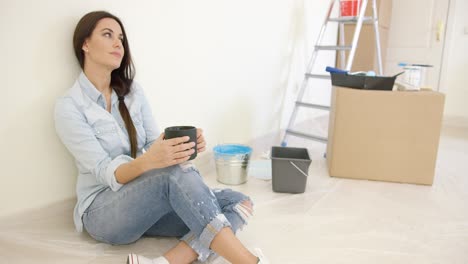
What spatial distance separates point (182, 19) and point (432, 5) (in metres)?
3.24

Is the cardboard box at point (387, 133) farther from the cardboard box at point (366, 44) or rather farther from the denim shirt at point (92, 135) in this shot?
the cardboard box at point (366, 44)

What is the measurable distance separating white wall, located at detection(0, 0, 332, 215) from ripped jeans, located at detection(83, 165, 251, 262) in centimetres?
28

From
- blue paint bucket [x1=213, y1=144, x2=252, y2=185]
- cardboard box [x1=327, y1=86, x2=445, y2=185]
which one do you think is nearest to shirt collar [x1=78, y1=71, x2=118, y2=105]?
blue paint bucket [x1=213, y1=144, x2=252, y2=185]

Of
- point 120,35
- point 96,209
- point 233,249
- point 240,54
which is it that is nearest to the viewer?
point 233,249

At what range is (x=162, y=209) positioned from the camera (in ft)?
3.91

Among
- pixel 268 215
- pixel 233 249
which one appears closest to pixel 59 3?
pixel 233 249

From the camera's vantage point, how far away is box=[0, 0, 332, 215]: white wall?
1.21 m

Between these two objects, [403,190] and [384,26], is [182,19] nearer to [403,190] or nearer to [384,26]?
[403,190]

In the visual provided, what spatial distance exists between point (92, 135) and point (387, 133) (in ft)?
5.20

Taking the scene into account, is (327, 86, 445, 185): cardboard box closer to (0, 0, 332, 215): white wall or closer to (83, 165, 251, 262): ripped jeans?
(0, 0, 332, 215): white wall

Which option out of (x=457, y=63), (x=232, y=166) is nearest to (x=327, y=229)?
(x=232, y=166)

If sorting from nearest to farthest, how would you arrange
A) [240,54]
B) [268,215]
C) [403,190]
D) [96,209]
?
[96,209] → [268,215] → [403,190] → [240,54]

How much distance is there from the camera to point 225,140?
89.7 inches

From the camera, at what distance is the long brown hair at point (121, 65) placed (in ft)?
4.18
